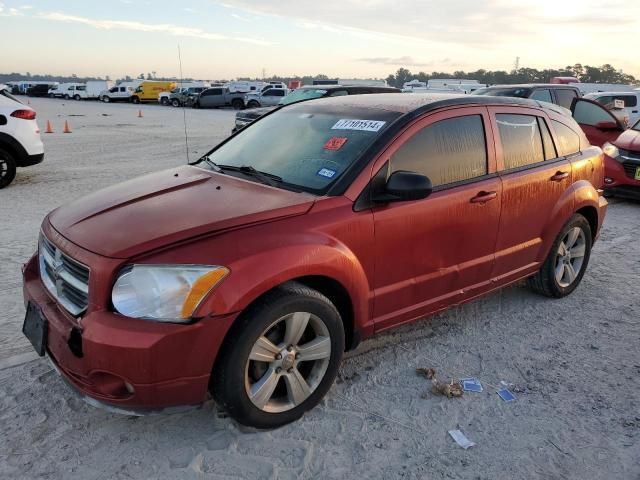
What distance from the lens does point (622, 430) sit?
2916 mm

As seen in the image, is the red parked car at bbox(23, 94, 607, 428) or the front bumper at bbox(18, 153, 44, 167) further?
the front bumper at bbox(18, 153, 44, 167)

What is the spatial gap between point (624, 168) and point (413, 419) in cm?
712

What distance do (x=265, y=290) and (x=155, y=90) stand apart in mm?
53384

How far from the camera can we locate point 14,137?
859 cm

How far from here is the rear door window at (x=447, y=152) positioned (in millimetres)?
3344

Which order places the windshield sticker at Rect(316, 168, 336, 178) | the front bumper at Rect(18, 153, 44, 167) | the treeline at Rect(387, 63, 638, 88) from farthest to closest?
the treeline at Rect(387, 63, 638, 88) < the front bumper at Rect(18, 153, 44, 167) < the windshield sticker at Rect(316, 168, 336, 178)

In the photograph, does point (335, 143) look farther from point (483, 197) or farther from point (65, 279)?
point (65, 279)

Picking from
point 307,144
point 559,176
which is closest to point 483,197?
point 559,176

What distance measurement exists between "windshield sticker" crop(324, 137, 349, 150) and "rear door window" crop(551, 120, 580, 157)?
84.1 inches

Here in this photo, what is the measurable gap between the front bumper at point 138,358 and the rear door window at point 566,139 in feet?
11.0

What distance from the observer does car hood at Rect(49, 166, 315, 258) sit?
263cm

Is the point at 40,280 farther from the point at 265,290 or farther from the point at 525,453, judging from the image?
the point at 525,453

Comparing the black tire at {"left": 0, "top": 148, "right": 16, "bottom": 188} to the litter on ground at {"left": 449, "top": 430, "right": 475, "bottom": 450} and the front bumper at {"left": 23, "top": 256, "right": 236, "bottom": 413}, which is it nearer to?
the front bumper at {"left": 23, "top": 256, "right": 236, "bottom": 413}

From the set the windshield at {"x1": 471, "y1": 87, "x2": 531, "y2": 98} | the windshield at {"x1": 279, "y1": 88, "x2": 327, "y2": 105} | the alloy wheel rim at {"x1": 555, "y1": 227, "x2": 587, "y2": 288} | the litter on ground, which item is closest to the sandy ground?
the litter on ground
